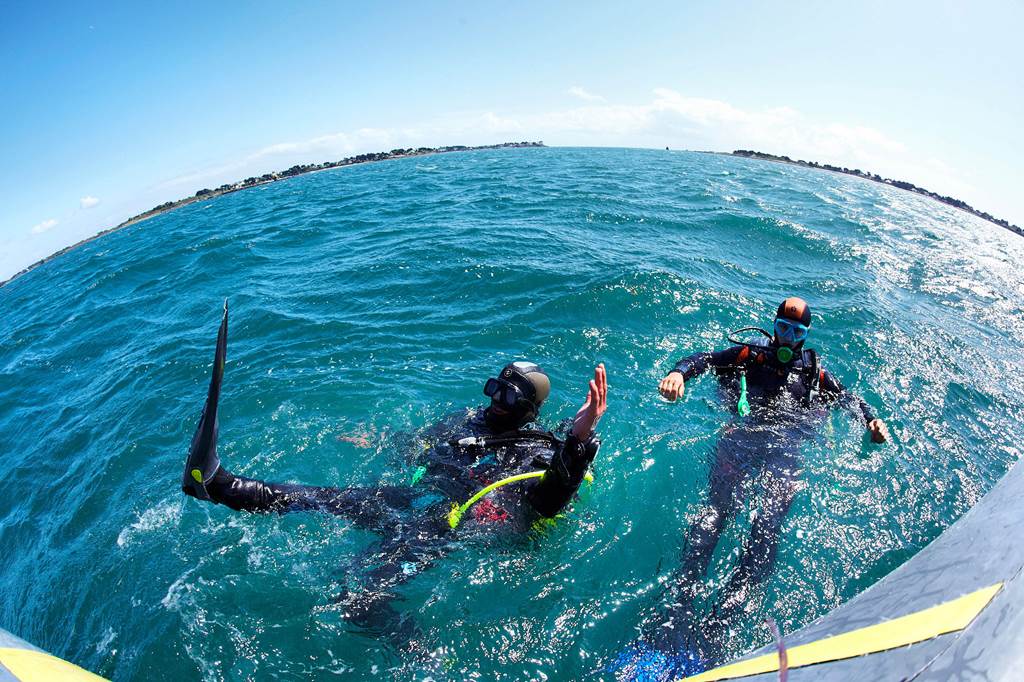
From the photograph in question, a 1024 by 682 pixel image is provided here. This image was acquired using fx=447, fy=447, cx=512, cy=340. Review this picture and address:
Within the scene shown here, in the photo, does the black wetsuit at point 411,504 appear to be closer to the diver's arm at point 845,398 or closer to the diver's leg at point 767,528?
the diver's leg at point 767,528

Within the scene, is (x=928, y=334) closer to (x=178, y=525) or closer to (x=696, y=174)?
(x=178, y=525)

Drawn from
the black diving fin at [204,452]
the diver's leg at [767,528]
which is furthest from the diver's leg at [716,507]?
the black diving fin at [204,452]

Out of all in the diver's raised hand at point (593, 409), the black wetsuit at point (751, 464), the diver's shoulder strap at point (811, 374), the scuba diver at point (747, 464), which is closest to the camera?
the diver's raised hand at point (593, 409)

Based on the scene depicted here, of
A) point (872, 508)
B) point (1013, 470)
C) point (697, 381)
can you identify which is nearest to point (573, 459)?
point (1013, 470)

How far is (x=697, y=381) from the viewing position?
22.0 feet

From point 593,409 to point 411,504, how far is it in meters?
2.11

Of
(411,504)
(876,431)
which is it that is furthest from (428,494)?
(876,431)

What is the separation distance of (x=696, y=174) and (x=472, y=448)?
30.4 meters

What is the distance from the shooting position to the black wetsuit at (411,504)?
357cm

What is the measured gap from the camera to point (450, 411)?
20.4ft

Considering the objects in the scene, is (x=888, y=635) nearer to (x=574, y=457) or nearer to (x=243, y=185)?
(x=574, y=457)

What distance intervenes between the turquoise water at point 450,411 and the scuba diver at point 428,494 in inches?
10.3

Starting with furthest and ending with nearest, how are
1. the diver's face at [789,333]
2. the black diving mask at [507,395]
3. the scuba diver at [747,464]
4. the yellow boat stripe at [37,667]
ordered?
the diver's face at [789,333] < the black diving mask at [507,395] < the scuba diver at [747,464] < the yellow boat stripe at [37,667]

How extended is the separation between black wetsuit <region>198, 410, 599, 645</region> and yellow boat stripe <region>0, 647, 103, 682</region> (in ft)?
4.10
